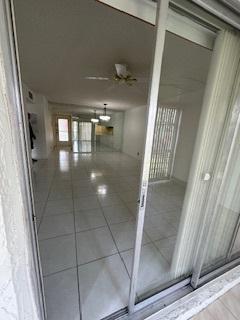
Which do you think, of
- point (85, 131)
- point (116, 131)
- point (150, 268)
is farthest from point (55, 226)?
point (85, 131)

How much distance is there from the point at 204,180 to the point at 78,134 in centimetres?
1011

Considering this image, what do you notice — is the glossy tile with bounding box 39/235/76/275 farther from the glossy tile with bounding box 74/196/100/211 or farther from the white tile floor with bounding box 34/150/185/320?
the glossy tile with bounding box 74/196/100/211

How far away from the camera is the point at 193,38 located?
96 centimetres

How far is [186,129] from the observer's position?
2.25m

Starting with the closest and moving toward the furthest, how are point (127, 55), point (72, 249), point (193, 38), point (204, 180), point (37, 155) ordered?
point (193, 38) → point (204, 180) → point (72, 249) → point (127, 55) → point (37, 155)

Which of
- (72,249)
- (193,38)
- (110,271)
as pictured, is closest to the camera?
(193,38)

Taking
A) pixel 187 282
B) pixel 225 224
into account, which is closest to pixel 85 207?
pixel 187 282

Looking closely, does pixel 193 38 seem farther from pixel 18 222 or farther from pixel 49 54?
pixel 49 54

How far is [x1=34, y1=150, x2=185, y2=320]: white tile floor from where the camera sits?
123 cm

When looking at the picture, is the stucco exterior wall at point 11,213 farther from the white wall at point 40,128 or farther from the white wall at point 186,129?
the white wall at point 40,128

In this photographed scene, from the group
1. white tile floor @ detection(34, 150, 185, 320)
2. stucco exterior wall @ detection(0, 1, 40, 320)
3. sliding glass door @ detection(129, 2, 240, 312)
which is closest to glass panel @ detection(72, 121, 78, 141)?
white tile floor @ detection(34, 150, 185, 320)

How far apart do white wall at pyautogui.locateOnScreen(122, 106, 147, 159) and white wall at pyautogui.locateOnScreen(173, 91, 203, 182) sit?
3090mm

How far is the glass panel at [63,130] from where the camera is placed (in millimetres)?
9023

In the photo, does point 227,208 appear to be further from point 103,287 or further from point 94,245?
point 94,245
